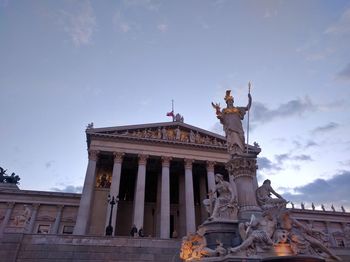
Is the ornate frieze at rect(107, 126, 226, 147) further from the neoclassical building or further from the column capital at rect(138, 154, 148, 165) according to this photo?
the column capital at rect(138, 154, 148, 165)

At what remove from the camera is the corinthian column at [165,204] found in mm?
29272

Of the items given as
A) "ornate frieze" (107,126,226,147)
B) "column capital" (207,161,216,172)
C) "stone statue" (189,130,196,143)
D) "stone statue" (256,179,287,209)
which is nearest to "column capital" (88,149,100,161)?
"ornate frieze" (107,126,226,147)

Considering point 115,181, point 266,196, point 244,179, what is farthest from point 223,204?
point 115,181

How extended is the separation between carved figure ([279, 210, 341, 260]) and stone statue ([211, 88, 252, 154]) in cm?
374

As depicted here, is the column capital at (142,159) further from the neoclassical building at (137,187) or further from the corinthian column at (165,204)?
the corinthian column at (165,204)

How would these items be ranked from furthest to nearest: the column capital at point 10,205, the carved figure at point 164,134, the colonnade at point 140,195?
the column capital at point 10,205, the carved figure at point 164,134, the colonnade at point 140,195

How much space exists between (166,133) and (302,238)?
2764 centimetres

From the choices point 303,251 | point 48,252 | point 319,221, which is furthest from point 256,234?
point 319,221

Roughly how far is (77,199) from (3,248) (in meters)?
23.8

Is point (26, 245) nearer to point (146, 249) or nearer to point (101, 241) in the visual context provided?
point (101, 241)

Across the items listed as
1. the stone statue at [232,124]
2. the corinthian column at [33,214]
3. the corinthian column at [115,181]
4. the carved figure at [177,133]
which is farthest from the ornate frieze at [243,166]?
the corinthian column at [33,214]

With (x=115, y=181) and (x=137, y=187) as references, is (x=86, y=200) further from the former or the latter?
(x=137, y=187)

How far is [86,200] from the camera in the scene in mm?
29594

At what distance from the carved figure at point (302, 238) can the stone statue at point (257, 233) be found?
52 centimetres
